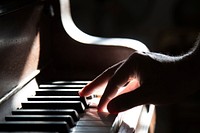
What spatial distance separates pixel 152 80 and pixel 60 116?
24 cm

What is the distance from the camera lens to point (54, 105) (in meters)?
1.15

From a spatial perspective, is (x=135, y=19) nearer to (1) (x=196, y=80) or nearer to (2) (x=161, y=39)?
(2) (x=161, y=39)

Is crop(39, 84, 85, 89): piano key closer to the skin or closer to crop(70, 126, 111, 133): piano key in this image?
the skin

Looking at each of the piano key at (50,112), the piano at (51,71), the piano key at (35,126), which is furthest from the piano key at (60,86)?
the piano key at (35,126)

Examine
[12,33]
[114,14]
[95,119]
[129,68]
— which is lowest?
[95,119]

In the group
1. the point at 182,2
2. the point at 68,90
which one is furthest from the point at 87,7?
the point at 68,90

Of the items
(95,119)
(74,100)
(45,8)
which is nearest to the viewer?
(95,119)

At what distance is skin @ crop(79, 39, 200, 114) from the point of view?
1.09 metres

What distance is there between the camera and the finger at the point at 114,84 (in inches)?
44.9

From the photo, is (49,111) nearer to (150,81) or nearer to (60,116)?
(60,116)

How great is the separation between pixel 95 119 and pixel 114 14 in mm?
2677

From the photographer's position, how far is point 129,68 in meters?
1.16

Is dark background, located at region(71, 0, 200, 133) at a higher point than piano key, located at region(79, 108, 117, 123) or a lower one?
higher

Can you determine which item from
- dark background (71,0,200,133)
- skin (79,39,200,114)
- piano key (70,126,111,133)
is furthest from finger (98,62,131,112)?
dark background (71,0,200,133)
